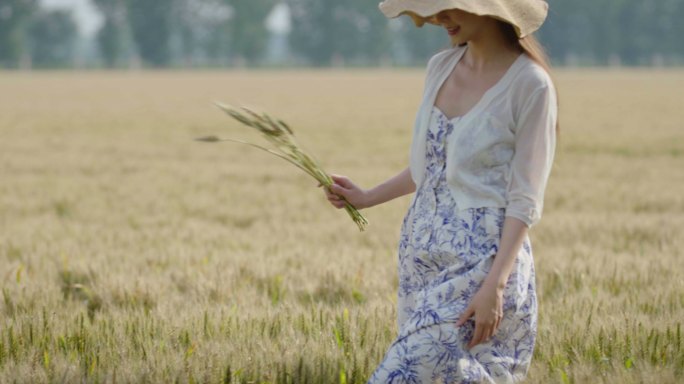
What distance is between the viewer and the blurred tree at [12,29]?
78938mm

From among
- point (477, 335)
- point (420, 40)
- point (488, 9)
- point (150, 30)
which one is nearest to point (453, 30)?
point (488, 9)

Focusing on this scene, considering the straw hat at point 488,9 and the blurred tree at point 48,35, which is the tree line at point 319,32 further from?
the straw hat at point 488,9

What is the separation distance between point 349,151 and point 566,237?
9.02 m

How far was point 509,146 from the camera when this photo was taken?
3.16 m

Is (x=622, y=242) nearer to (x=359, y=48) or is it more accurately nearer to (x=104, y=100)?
(x=104, y=100)

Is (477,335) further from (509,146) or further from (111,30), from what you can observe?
(111,30)

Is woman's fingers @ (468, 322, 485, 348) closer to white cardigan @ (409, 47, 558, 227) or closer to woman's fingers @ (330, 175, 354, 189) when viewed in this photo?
white cardigan @ (409, 47, 558, 227)

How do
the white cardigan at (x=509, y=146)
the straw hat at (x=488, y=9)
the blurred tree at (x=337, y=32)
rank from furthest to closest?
the blurred tree at (x=337, y=32), the white cardigan at (x=509, y=146), the straw hat at (x=488, y=9)

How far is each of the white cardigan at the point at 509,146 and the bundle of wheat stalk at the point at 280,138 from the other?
0.52m

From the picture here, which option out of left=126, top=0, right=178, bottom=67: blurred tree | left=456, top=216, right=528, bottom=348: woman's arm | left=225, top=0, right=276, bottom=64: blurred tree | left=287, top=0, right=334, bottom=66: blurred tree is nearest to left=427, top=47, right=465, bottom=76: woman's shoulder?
left=456, top=216, right=528, bottom=348: woman's arm

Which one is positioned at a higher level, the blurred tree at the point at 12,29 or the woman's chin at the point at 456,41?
the woman's chin at the point at 456,41

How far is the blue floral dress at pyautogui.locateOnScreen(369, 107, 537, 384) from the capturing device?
118 inches

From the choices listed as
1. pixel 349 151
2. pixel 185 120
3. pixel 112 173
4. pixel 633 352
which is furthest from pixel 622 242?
pixel 185 120

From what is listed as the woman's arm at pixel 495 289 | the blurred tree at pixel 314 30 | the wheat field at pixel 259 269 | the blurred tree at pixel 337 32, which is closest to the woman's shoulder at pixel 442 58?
the woman's arm at pixel 495 289
